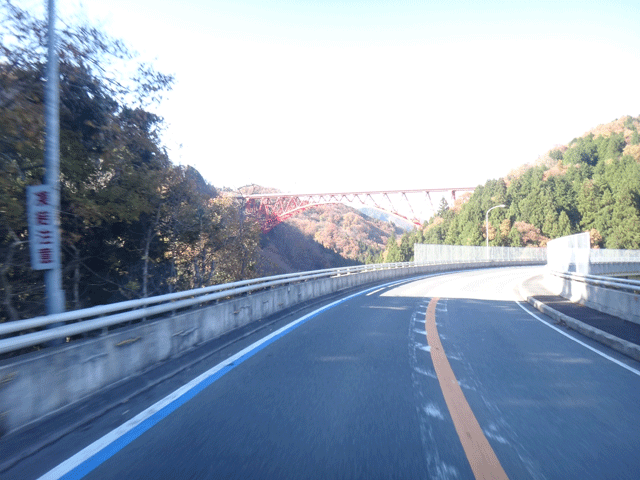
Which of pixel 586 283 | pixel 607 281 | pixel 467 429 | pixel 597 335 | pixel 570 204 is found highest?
pixel 570 204

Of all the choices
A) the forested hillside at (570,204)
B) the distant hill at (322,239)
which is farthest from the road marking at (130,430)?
the forested hillside at (570,204)

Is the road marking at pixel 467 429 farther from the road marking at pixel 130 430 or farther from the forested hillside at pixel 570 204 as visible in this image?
the forested hillside at pixel 570 204

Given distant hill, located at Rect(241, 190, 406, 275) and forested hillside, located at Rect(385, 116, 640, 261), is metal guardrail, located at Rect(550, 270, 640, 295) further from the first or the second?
forested hillside, located at Rect(385, 116, 640, 261)

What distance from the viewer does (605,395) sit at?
222 inches

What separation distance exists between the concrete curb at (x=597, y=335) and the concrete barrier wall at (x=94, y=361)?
6.88m

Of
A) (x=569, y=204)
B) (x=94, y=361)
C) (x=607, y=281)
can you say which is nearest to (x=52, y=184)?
(x=94, y=361)

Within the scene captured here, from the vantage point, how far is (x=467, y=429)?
443cm

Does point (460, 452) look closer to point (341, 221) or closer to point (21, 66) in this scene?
point (21, 66)

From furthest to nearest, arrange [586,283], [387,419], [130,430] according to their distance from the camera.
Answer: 1. [586,283]
2. [387,419]
3. [130,430]

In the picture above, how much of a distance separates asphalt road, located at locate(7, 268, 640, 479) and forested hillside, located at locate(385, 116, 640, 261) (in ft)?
260

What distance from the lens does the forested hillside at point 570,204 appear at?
7675 cm

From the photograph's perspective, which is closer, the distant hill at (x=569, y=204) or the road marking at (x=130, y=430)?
the road marking at (x=130, y=430)

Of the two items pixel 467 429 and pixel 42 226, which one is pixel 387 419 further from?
pixel 42 226

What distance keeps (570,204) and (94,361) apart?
3682 inches
